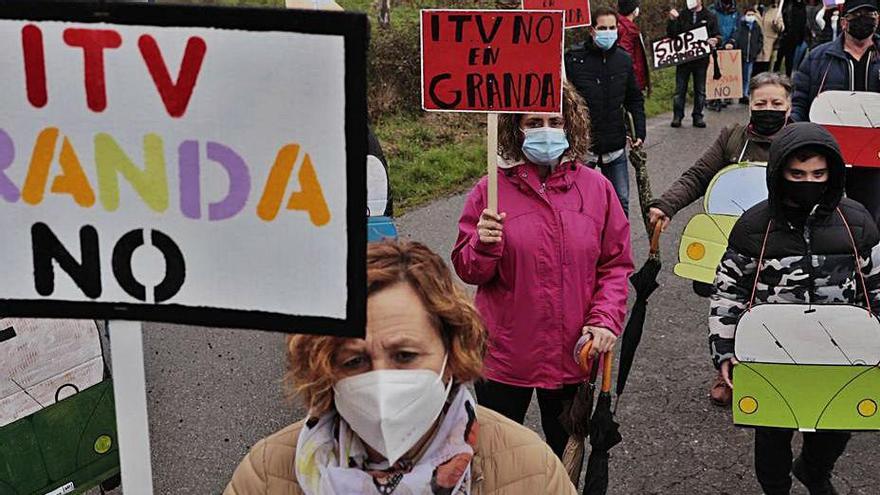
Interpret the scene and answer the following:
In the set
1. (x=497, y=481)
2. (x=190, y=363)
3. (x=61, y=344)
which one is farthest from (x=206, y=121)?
(x=190, y=363)

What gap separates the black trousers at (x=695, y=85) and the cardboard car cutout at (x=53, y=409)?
32.2 ft

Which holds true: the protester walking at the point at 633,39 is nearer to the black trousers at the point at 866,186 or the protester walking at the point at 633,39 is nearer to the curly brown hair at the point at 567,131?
the black trousers at the point at 866,186

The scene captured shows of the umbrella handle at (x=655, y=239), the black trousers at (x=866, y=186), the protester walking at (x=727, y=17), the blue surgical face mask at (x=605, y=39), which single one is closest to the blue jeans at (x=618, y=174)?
the blue surgical face mask at (x=605, y=39)

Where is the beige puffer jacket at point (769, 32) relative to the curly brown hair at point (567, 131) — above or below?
above

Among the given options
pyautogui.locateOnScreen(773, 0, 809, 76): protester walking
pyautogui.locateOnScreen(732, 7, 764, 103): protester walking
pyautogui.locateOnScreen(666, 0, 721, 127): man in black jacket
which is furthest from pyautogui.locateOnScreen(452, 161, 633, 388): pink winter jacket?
pyautogui.locateOnScreen(773, 0, 809, 76): protester walking

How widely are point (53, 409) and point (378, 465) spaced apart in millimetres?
1415

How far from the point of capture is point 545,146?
10.8 feet

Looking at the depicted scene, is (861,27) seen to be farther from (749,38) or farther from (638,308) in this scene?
(749,38)

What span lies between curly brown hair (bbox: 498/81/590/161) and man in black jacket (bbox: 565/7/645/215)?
3026 millimetres

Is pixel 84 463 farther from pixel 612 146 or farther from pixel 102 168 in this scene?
pixel 612 146

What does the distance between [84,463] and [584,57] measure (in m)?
4.48

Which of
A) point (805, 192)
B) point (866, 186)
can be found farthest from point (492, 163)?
point (866, 186)

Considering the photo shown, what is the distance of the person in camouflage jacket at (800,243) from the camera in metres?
3.26

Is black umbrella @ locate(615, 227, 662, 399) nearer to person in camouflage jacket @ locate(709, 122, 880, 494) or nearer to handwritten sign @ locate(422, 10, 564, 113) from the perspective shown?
person in camouflage jacket @ locate(709, 122, 880, 494)
